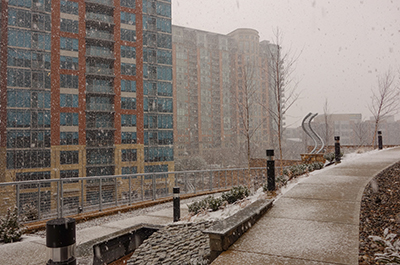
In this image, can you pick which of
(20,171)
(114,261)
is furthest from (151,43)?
(114,261)

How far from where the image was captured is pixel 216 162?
58.7 meters

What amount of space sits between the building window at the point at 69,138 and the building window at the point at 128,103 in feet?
21.8

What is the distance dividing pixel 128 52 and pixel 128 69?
2.21 meters

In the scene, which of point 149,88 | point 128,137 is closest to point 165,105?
point 149,88

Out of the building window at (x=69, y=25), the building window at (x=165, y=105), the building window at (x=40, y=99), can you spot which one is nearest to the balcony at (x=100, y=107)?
the building window at (x=40, y=99)

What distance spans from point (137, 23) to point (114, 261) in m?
35.0

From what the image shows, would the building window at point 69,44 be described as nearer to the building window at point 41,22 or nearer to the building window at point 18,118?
the building window at point 41,22

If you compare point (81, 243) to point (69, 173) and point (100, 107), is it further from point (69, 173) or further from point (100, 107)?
point (100, 107)

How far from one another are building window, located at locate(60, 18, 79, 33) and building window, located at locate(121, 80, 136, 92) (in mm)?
8088

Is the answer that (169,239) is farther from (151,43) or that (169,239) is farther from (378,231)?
(151,43)

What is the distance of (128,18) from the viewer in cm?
3491

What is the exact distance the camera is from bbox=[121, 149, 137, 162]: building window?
3366 cm

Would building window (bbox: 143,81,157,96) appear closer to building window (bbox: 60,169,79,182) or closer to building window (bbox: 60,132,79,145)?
building window (bbox: 60,132,79,145)

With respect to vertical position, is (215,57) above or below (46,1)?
above
